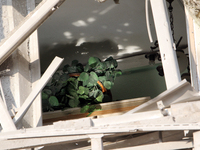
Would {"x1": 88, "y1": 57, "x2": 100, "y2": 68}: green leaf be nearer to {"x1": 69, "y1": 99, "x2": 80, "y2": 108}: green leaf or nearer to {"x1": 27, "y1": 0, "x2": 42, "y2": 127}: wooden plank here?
{"x1": 69, "y1": 99, "x2": 80, "y2": 108}: green leaf

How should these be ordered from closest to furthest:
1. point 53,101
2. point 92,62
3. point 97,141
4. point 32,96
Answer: point 97,141 < point 32,96 < point 53,101 < point 92,62

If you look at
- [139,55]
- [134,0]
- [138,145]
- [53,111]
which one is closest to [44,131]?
[138,145]

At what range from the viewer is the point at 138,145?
3.90 ft

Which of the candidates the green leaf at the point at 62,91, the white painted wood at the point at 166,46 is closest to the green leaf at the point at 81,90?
the green leaf at the point at 62,91

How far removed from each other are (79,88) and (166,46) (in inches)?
41.5

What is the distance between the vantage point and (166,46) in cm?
127

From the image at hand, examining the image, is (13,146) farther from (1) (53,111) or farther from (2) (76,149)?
(1) (53,111)

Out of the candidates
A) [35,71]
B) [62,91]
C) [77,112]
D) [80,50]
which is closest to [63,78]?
[62,91]

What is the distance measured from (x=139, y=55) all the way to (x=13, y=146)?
2.87 meters

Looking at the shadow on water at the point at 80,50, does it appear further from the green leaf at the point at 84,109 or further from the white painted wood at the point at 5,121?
the white painted wood at the point at 5,121

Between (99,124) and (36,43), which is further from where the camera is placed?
(36,43)

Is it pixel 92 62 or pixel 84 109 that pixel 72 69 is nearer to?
pixel 92 62

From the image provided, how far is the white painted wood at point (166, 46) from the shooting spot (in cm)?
122

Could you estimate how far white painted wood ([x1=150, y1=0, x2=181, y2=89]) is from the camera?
1225 millimetres
